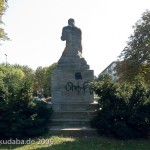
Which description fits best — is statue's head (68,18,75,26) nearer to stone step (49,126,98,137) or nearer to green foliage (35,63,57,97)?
stone step (49,126,98,137)

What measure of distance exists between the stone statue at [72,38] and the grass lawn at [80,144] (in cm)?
627

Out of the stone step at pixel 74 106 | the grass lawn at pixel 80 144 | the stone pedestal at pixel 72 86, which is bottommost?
the grass lawn at pixel 80 144

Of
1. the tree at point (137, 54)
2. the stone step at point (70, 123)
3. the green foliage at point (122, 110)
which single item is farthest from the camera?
the tree at point (137, 54)

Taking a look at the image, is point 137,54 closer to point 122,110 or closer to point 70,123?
point 70,123

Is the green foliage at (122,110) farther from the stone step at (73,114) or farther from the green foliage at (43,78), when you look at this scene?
the green foliage at (43,78)

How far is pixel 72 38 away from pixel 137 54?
42.9ft

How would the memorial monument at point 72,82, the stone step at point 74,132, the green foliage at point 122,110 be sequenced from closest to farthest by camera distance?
the green foliage at point 122,110 < the stone step at point 74,132 < the memorial monument at point 72,82

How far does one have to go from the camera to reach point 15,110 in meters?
12.9

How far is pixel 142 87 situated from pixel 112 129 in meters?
2.24

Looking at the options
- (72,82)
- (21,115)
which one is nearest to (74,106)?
(72,82)

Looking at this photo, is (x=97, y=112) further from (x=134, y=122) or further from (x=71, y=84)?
(x=71, y=84)

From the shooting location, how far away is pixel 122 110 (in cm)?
1284

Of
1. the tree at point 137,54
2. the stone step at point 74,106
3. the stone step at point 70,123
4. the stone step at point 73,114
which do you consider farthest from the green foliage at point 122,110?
the tree at point 137,54

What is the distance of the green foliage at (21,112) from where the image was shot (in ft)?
40.8
